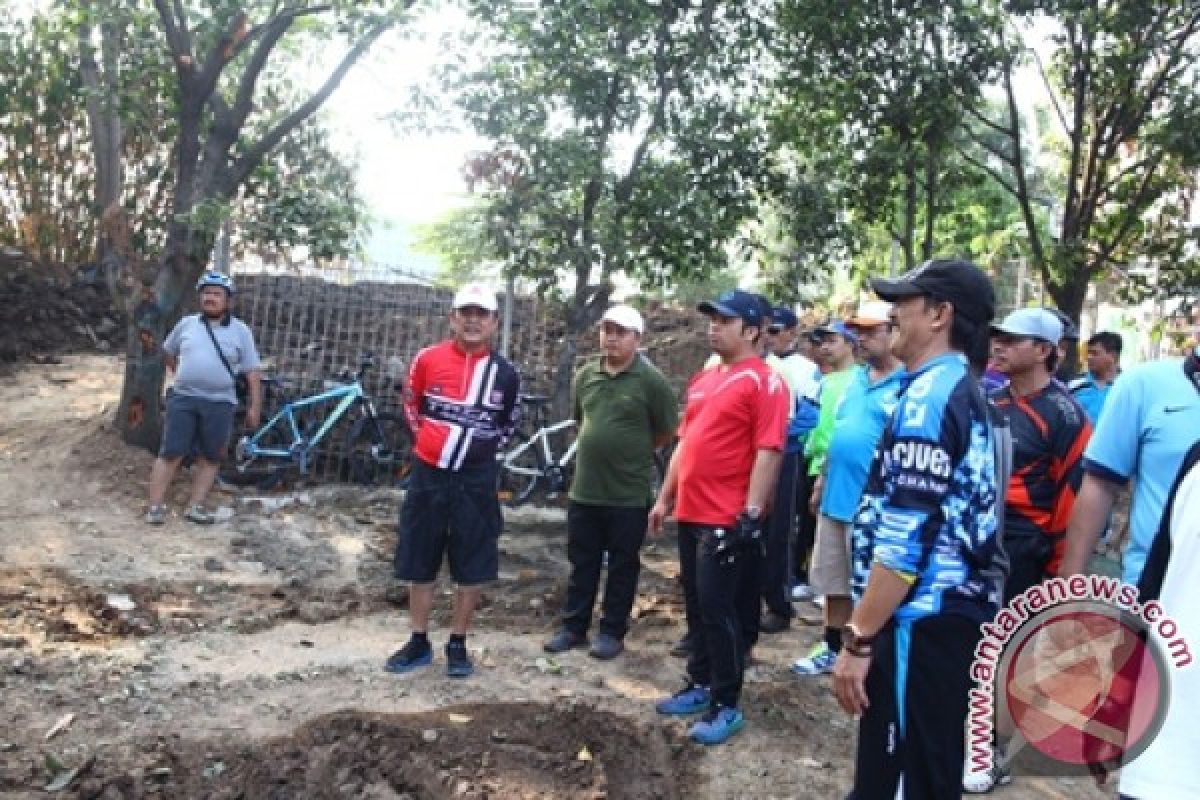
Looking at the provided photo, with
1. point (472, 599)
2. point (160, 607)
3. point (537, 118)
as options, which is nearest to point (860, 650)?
point (472, 599)

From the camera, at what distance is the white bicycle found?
29.1 feet

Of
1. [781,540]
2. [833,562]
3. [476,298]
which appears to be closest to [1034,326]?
[833,562]

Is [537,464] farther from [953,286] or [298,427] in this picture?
[953,286]

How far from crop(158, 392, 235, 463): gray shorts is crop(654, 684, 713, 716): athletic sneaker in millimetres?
4387

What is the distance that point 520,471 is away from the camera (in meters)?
8.88

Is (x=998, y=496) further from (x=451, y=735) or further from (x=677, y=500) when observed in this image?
(x=451, y=735)

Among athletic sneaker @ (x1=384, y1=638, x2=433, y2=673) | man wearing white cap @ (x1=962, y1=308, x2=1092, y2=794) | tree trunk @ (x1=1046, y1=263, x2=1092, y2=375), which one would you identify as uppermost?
tree trunk @ (x1=1046, y1=263, x2=1092, y2=375)

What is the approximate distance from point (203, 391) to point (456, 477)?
3392mm

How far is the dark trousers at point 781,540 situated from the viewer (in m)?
6.04

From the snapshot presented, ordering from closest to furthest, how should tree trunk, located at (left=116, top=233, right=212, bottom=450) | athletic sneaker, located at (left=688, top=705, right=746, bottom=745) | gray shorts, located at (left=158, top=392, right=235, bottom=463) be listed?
1. athletic sneaker, located at (left=688, top=705, right=746, bottom=745)
2. gray shorts, located at (left=158, top=392, right=235, bottom=463)
3. tree trunk, located at (left=116, top=233, right=212, bottom=450)

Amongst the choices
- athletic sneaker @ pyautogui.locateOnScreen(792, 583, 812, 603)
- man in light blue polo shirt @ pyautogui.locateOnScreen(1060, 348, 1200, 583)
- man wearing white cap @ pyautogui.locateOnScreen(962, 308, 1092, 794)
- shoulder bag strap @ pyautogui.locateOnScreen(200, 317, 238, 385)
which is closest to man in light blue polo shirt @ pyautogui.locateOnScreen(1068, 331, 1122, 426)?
athletic sneaker @ pyautogui.locateOnScreen(792, 583, 812, 603)

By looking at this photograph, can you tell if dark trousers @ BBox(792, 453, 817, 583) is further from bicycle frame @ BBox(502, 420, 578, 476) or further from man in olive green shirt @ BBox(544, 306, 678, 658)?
bicycle frame @ BBox(502, 420, 578, 476)

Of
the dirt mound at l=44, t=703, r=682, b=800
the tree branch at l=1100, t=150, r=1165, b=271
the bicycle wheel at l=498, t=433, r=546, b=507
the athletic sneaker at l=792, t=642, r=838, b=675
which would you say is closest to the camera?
the dirt mound at l=44, t=703, r=682, b=800

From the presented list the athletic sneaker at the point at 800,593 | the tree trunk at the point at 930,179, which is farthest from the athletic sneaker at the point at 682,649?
the tree trunk at the point at 930,179
